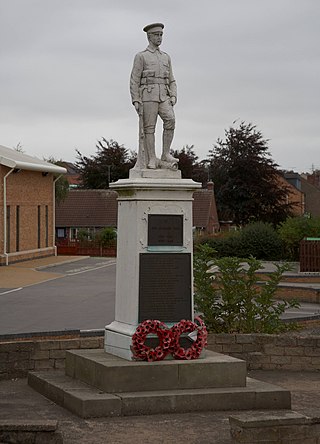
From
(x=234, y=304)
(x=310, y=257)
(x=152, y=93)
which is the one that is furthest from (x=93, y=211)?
(x=152, y=93)

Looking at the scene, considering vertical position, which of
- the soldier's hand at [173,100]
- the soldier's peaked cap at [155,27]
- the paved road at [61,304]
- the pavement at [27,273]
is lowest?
the paved road at [61,304]

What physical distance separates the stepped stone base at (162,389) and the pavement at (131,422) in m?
0.15

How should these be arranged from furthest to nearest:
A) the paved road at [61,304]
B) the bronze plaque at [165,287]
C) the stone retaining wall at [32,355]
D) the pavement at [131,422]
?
the paved road at [61,304], the stone retaining wall at [32,355], the bronze plaque at [165,287], the pavement at [131,422]

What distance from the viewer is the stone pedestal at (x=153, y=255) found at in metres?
13.0

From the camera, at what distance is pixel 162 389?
485 inches

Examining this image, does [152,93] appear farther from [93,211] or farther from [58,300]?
[93,211]

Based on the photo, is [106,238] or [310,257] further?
[106,238]

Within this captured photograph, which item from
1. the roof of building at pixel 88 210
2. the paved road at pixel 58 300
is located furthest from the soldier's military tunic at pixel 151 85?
the roof of building at pixel 88 210

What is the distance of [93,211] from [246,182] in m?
11.8

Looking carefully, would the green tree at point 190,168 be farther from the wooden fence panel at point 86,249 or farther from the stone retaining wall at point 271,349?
the stone retaining wall at point 271,349

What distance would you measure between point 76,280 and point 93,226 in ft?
105

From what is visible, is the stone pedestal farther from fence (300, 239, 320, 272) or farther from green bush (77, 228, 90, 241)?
green bush (77, 228, 90, 241)

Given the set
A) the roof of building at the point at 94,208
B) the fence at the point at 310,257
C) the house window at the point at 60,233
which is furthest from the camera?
the house window at the point at 60,233

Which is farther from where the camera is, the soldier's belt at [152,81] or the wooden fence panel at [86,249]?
the wooden fence panel at [86,249]
